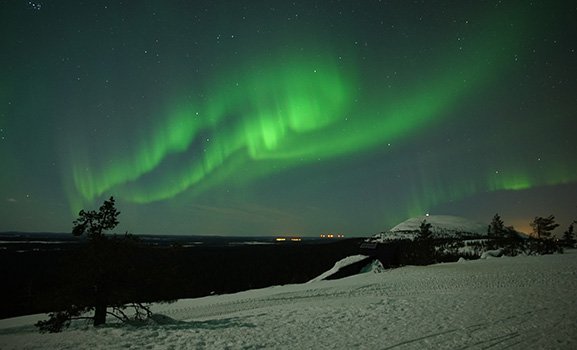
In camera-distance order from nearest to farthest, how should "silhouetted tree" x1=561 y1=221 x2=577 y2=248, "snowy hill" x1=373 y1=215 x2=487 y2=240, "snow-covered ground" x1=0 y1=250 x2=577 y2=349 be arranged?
1. "snow-covered ground" x1=0 y1=250 x2=577 y2=349
2. "silhouetted tree" x1=561 y1=221 x2=577 y2=248
3. "snowy hill" x1=373 y1=215 x2=487 y2=240

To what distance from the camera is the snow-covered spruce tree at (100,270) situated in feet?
54.4

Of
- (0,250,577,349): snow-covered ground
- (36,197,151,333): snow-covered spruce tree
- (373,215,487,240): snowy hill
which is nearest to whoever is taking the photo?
(0,250,577,349): snow-covered ground

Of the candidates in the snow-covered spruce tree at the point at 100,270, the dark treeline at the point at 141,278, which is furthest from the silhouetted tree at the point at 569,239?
the snow-covered spruce tree at the point at 100,270

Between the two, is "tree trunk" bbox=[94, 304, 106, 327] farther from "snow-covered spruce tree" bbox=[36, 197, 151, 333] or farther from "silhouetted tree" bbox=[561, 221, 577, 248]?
"silhouetted tree" bbox=[561, 221, 577, 248]

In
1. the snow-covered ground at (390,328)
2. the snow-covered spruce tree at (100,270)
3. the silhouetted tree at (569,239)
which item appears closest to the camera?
the snow-covered ground at (390,328)

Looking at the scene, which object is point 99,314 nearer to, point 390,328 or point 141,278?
point 141,278

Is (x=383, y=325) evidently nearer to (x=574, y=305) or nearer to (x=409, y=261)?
(x=574, y=305)

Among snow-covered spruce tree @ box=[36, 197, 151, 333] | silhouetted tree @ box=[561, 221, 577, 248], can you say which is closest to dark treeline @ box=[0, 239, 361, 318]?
snow-covered spruce tree @ box=[36, 197, 151, 333]

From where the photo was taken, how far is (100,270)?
16.8 m

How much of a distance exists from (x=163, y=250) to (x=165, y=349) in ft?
27.2

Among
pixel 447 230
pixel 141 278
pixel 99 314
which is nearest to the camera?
pixel 99 314

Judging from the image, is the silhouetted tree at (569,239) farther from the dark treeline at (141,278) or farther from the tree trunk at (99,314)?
the tree trunk at (99,314)

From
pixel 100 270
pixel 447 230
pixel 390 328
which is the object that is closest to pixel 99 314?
pixel 100 270

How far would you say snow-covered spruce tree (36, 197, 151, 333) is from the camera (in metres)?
16.6
